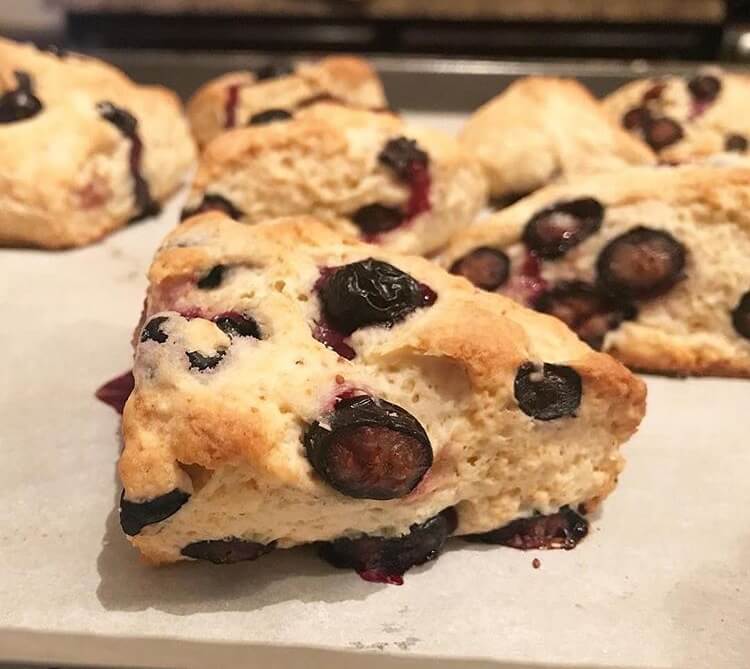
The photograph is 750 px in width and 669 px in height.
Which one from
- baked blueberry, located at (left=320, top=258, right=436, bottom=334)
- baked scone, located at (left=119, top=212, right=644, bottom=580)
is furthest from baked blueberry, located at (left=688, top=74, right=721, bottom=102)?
baked blueberry, located at (left=320, top=258, right=436, bottom=334)

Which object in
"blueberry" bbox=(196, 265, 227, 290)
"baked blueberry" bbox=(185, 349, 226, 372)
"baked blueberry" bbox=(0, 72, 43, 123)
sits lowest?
"baked blueberry" bbox=(185, 349, 226, 372)

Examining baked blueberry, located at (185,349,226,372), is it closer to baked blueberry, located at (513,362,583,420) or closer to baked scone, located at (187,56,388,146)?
baked blueberry, located at (513,362,583,420)

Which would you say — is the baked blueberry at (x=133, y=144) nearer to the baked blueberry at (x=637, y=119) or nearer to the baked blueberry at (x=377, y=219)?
the baked blueberry at (x=377, y=219)

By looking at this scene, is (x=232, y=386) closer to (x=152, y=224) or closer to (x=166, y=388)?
(x=166, y=388)

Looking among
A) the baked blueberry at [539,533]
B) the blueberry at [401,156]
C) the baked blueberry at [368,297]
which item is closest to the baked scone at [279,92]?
the blueberry at [401,156]

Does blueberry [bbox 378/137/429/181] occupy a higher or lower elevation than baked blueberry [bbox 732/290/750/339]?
higher

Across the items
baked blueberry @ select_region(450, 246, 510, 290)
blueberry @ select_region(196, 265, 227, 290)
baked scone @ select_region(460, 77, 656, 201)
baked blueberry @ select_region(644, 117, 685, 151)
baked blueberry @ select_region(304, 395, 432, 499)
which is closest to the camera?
baked blueberry @ select_region(304, 395, 432, 499)

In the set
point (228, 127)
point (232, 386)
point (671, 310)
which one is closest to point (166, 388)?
point (232, 386)
